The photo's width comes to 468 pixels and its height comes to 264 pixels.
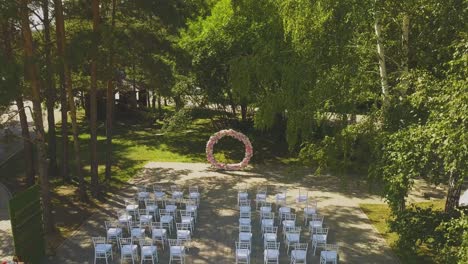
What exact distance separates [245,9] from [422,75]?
40.0ft

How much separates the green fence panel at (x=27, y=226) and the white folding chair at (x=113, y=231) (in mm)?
2105

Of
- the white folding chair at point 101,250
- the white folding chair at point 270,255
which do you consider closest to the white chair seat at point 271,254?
the white folding chair at point 270,255

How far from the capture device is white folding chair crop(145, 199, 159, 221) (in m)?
17.7

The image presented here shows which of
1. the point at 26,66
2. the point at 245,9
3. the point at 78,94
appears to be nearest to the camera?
the point at 26,66

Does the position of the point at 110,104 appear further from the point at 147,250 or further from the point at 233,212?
the point at 147,250

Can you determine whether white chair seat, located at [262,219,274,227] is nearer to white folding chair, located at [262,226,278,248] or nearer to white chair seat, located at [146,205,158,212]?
white folding chair, located at [262,226,278,248]

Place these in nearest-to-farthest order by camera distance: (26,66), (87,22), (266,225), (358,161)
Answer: (358,161) → (26,66) → (266,225) → (87,22)

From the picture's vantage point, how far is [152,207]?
1789 centimetres

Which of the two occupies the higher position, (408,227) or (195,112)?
(195,112)

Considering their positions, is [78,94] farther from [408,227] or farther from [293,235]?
[408,227]

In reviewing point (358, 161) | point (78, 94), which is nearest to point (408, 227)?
point (358, 161)

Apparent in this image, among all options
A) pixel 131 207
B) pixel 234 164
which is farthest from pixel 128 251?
pixel 234 164

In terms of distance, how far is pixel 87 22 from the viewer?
20.2m

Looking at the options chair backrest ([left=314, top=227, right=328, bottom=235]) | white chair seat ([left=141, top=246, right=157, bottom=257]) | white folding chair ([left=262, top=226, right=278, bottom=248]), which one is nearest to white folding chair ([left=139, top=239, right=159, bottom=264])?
white chair seat ([left=141, top=246, right=157, bottom=257])
